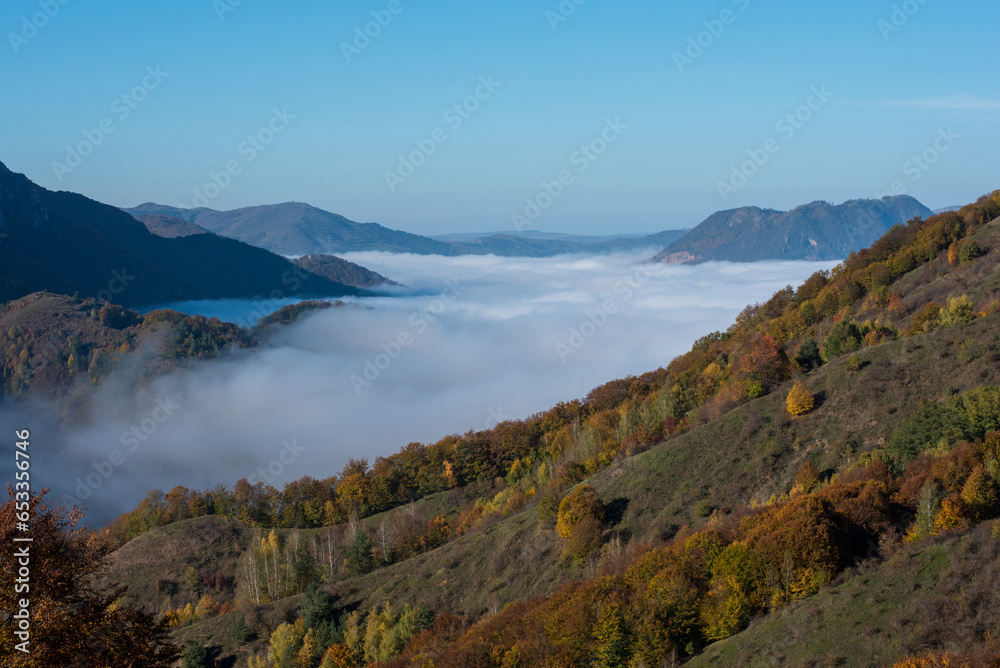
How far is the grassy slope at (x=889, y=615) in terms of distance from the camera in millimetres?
25688

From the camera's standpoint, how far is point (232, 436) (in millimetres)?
198250

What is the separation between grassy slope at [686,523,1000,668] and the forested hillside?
0.14 metres

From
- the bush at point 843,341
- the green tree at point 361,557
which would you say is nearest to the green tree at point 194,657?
the green tree at point 361,557

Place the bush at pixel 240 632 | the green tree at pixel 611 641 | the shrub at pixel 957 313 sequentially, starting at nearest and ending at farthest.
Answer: the green tree at pixel 611 641 < the bush at pixel 240 632 < the shrub at pixel 957 313

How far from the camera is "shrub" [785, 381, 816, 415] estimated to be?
179 feet

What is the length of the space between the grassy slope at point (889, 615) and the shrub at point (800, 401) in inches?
926

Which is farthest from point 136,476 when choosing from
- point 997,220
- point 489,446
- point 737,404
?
point 997,220

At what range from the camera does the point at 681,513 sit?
1972 inches

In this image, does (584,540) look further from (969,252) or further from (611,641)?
(969,252)

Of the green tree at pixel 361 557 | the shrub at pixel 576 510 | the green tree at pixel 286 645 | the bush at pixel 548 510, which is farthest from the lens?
the green tree at pixel 361 557

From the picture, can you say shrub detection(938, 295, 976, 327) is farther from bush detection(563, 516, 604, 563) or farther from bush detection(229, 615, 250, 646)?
bush detection(229, 615, 250, 646)

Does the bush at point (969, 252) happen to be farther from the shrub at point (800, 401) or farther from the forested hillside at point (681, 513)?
the shrub at point (800, 401)

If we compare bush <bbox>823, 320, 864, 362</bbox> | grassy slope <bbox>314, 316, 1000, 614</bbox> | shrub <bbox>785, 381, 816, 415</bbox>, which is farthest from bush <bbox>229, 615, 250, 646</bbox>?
bush <bbox>823, 320, 864, 362</bbox>

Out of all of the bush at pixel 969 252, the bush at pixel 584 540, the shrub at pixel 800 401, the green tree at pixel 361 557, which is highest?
the bush at pixel 969 252
